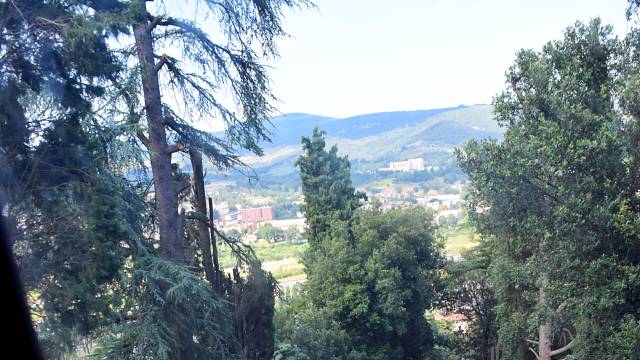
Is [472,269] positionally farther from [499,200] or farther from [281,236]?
[281,236]

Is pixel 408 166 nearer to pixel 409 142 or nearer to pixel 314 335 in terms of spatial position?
pixel 409 142

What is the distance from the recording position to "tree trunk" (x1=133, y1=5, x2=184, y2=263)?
611 cm

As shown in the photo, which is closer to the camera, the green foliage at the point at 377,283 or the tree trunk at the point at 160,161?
the tree trunk at the point at 160,161

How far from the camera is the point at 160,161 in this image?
20.5 ft

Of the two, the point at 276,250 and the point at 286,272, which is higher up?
the point at 286,272

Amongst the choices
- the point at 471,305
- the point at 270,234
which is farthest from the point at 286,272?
the point at 471,305

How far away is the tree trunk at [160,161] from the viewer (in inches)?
241

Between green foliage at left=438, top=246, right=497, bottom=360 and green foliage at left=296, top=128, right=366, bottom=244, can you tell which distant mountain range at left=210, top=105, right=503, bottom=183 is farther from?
green foliage at left=438, top=246, right=497, bottom=360

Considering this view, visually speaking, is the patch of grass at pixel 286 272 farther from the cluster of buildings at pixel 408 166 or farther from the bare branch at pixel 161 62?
the cluster of buildings at pixel 408 166

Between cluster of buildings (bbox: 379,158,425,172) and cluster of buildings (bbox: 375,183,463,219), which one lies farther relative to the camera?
cluster of buildings (bbox: 379,158,425,172)

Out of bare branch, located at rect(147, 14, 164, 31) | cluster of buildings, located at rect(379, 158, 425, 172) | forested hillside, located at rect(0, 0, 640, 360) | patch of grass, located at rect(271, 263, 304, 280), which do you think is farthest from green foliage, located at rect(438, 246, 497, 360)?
cluster of buildings, located at rect(379, 158, 425, 172)

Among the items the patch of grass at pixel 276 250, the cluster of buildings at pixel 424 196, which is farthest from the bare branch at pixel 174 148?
the cluster of buildings at pixel 424 196

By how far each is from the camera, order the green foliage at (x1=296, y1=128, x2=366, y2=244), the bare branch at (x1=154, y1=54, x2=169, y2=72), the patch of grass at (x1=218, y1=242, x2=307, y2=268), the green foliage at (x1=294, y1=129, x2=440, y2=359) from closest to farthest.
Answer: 1. the bare branch at (x1=154, y1=54, x2=169, y2=72)
2. the green foliage at (x1=294, y1=129, x2=440, y2=359)
3. the green foliage at (x1=296, y1=128, x2=366, y2=244)
4. the patch of grass at (x1=218, y1=242, x2=307, y2=268)

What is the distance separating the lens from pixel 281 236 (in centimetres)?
7938
